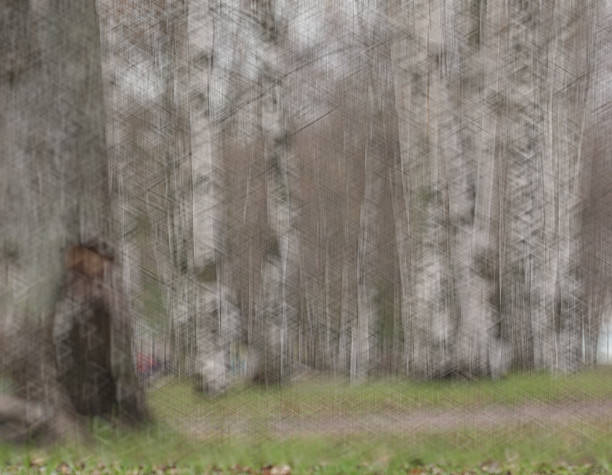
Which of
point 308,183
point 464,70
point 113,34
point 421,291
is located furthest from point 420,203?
point 308,183

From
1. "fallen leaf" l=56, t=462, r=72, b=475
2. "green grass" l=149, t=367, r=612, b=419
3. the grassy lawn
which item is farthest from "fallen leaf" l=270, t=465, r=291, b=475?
"fallen leaf" l=56, t=462, r=72, b=475

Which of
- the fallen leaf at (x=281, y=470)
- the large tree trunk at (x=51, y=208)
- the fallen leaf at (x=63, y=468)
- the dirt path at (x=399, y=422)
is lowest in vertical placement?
the fallen leaf at (x=63, y=468)

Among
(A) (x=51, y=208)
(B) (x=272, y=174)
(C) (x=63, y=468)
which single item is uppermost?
(B) (x=272, y=174)

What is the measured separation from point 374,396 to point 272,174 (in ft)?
19.0

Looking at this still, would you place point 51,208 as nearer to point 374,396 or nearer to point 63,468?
point 63,468

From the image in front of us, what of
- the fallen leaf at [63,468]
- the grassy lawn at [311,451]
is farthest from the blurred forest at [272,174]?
the fallen leaf at [63,468]

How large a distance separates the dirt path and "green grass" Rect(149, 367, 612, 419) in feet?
0.60

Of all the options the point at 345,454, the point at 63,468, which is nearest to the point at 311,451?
the point at 345,454

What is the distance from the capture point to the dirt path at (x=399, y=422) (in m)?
6.55

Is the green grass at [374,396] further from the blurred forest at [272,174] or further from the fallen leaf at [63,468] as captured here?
the fallen leaf at [63,468]

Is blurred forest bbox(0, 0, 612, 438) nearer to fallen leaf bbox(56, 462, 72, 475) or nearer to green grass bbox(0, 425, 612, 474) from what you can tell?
green grass bbox(0, 425, 612, 474)

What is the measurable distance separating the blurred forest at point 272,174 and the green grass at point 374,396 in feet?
1.89

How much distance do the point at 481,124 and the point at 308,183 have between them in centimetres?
643

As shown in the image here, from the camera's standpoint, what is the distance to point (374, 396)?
26.9ft
